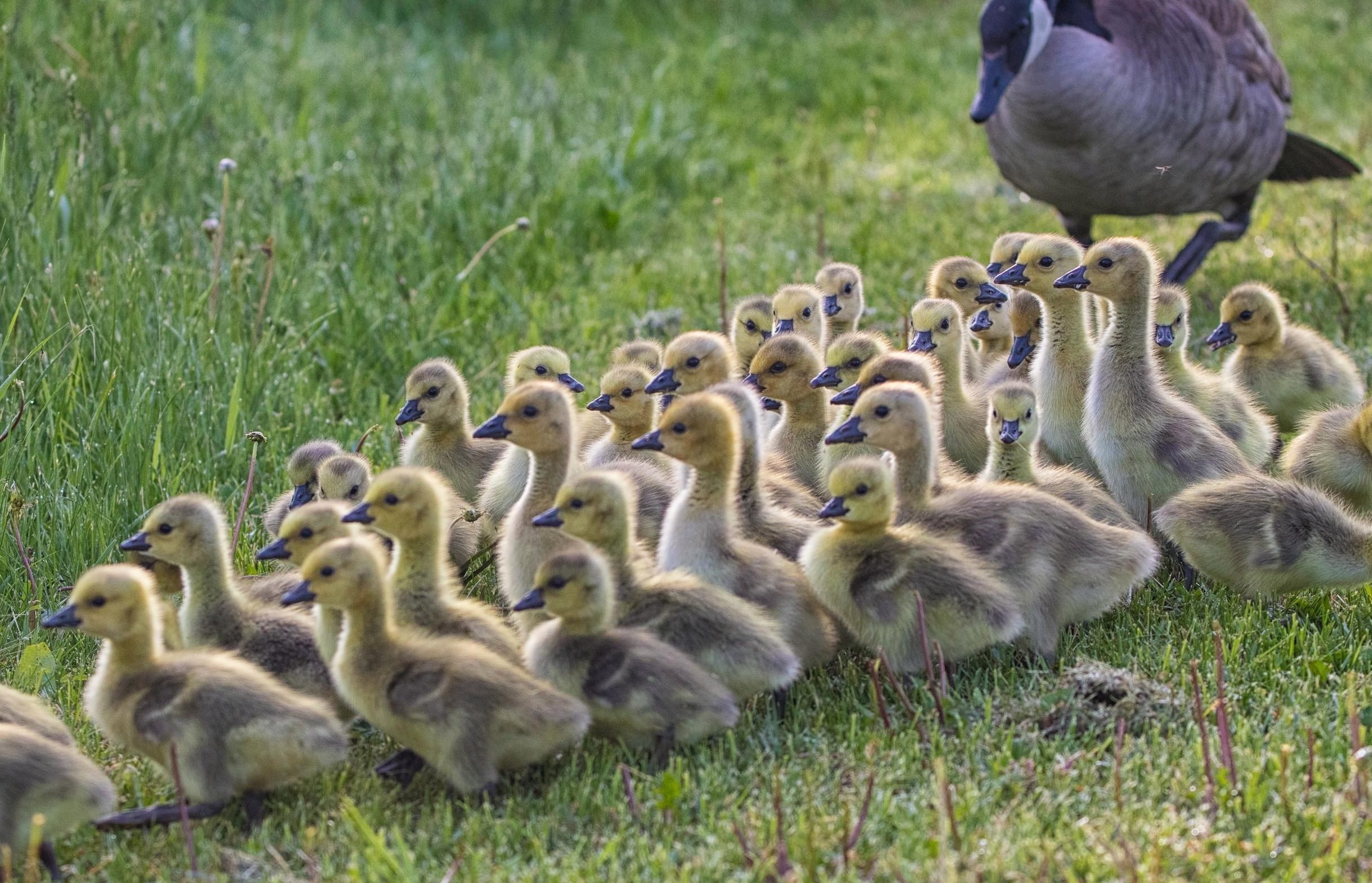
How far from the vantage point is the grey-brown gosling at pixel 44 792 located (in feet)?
11.8

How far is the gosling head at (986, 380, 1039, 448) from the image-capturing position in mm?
5012

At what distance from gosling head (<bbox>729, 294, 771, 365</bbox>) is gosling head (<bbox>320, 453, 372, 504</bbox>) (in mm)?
1928

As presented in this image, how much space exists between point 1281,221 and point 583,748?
715cm

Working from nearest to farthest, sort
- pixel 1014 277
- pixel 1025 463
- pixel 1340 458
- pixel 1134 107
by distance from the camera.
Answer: pixel 1025 463, pixel 1340 458, pixel 1014 277, pixel 1134 107

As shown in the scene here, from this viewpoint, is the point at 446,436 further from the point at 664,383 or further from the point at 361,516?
the point at 361,516

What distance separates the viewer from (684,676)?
3.99m

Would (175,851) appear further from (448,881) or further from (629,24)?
(629,24)

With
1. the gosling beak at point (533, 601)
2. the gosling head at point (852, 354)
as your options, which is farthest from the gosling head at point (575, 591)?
the gosling head at point (852, 354)

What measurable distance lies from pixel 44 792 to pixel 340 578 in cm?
79

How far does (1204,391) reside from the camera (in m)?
5.83

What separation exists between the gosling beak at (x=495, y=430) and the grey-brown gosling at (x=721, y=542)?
1.46 feet

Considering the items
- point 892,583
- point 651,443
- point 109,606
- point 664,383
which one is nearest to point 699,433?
point 651,443

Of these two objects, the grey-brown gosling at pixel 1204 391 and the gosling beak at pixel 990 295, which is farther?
the gosling beak at pixel 990 295

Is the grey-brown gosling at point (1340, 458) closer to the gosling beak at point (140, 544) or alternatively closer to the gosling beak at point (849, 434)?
the gosling beak at point (849, 434)
